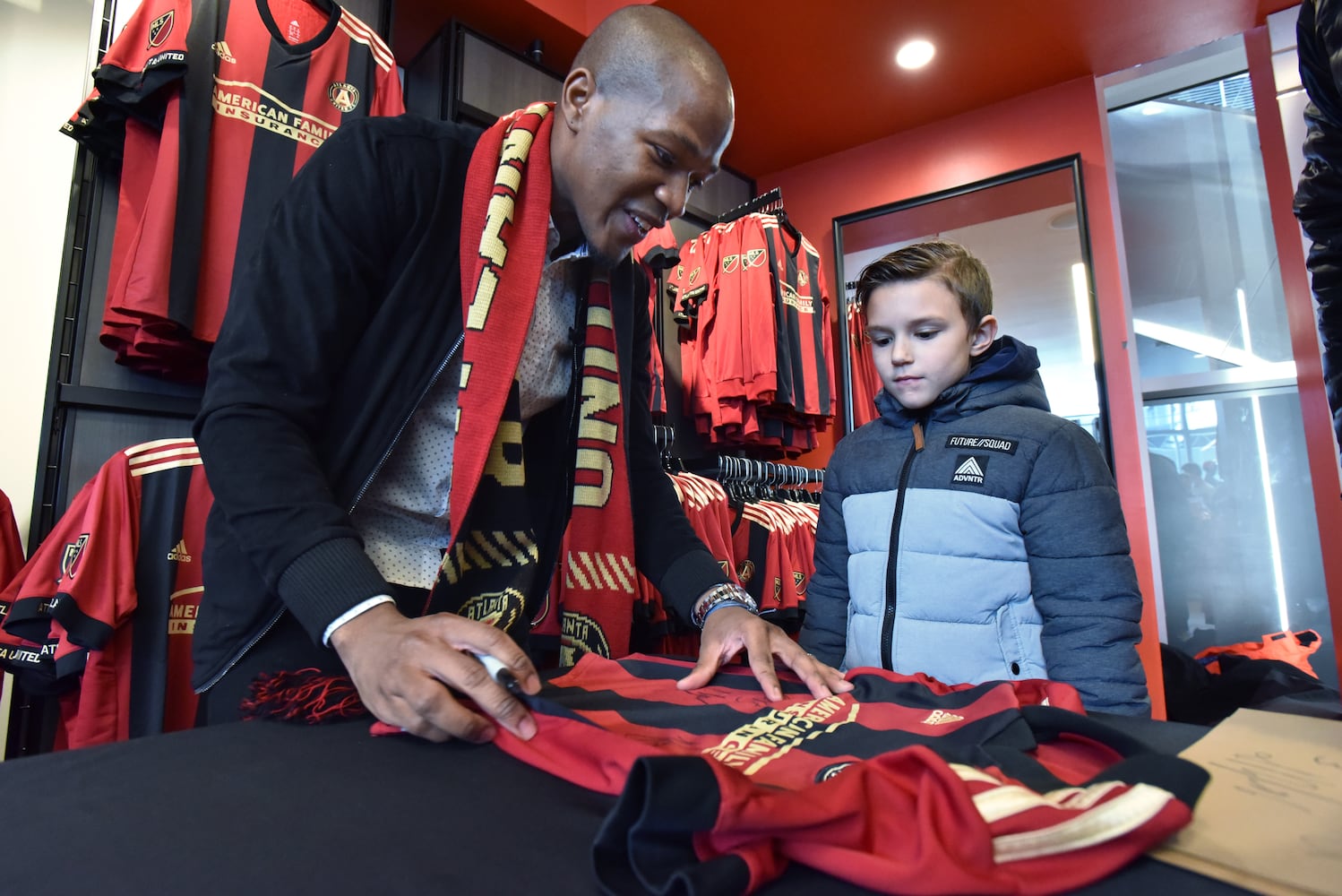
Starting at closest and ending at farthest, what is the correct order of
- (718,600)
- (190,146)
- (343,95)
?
(718,600) < (190,146) < (343,95)

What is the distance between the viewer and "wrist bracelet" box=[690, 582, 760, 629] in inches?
37.6

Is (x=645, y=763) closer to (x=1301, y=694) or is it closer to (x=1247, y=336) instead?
(x=1301, y=694)

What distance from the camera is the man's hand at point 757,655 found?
2.48 ft

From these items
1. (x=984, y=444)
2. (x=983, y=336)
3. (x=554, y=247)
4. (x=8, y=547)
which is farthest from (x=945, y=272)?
(x=8, y=547)

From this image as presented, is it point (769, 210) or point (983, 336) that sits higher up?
point (769, 210)

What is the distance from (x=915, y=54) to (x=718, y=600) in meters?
3.05

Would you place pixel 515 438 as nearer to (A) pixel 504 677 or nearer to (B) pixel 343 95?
(A) pixel 504 677

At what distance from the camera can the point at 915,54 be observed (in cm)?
312

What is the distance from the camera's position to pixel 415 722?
1.84 feet

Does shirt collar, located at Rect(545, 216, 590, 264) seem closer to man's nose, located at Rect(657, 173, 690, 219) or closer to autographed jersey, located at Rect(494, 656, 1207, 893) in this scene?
man's nose, located at Rect(657, 173, 690, 219)

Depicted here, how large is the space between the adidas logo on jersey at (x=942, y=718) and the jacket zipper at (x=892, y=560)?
626 mm

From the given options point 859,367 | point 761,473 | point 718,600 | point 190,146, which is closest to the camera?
point 718,600

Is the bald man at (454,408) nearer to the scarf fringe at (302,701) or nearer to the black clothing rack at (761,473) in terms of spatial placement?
the scarf fringe at (302,701)

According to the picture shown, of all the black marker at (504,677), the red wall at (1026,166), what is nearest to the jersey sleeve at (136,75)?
the black marker at (504,677)
